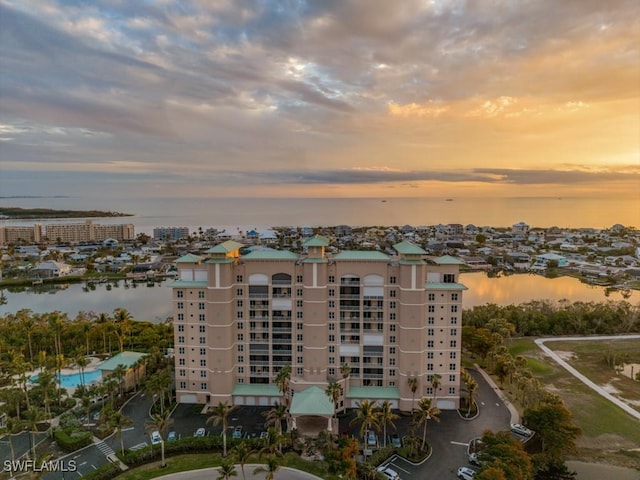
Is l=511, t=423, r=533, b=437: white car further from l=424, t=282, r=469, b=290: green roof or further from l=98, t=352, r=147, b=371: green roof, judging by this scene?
l=98, t=352, r=147, b=371: green roof

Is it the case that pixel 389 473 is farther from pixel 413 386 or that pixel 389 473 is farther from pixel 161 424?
pixel 161 424

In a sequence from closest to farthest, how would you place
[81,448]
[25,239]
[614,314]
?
1. [81,448]
2. [614,314]
3. [25,239]

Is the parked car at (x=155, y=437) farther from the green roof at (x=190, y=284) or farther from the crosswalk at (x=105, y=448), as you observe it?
the green roof at (x=190, y=284)

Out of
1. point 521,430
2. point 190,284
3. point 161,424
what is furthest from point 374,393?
point 190,284

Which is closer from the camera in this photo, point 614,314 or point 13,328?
point 13,328

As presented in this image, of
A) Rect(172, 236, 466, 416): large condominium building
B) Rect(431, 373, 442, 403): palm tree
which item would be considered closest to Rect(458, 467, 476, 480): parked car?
Rect(431, 373, 442, 403): palm tree

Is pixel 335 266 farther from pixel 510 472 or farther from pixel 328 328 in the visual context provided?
pixel 510 472

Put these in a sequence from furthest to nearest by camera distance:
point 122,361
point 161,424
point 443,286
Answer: point 122,361
point 443,286
point 161,424

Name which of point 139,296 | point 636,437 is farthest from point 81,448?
point 139,296
